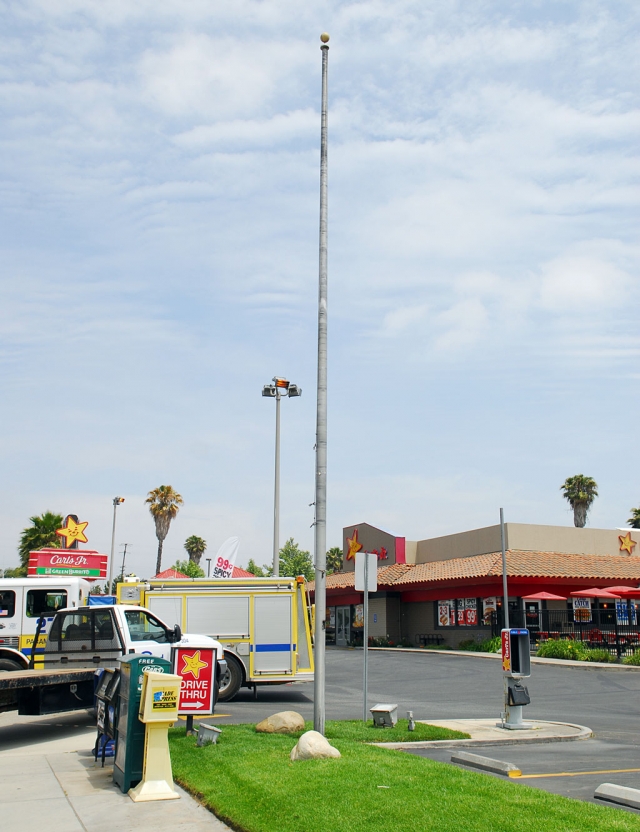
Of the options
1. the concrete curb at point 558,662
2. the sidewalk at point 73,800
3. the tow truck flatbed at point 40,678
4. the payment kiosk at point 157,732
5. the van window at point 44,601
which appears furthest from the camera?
the concrete curb at point 558,662

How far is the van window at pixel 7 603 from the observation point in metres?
18.0

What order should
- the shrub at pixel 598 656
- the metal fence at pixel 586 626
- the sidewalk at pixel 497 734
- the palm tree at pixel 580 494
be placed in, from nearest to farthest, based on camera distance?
the sidewalk at pixel 497 734
the shrub at pixel 598 656
the metal fence at pixel 586 626
the palm tree at pixel 580 494

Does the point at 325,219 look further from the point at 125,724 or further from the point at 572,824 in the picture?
the point at 572,824

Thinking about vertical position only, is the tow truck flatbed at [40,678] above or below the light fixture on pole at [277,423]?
below

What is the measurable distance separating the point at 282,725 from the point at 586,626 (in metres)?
24.3

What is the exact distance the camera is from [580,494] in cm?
6494

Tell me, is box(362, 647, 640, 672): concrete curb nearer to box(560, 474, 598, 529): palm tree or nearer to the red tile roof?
the red tile roof

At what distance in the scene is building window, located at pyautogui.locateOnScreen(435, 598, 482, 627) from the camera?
1474 inches

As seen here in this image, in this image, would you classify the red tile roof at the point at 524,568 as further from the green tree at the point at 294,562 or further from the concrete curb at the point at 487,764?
the green tree at the point at 294,562

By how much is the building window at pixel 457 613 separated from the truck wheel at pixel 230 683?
21.6m

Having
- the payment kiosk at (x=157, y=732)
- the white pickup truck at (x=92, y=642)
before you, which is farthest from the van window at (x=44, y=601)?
the payment kiosk at (x=157, y=732)

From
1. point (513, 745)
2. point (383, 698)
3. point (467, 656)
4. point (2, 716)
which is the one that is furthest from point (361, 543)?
point (513, 745)

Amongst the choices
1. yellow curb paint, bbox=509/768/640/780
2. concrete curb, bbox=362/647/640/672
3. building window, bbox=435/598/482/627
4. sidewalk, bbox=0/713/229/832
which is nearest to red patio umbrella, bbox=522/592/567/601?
building window, bbox=435/598/482/627

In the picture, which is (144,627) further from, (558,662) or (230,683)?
(558,662)
